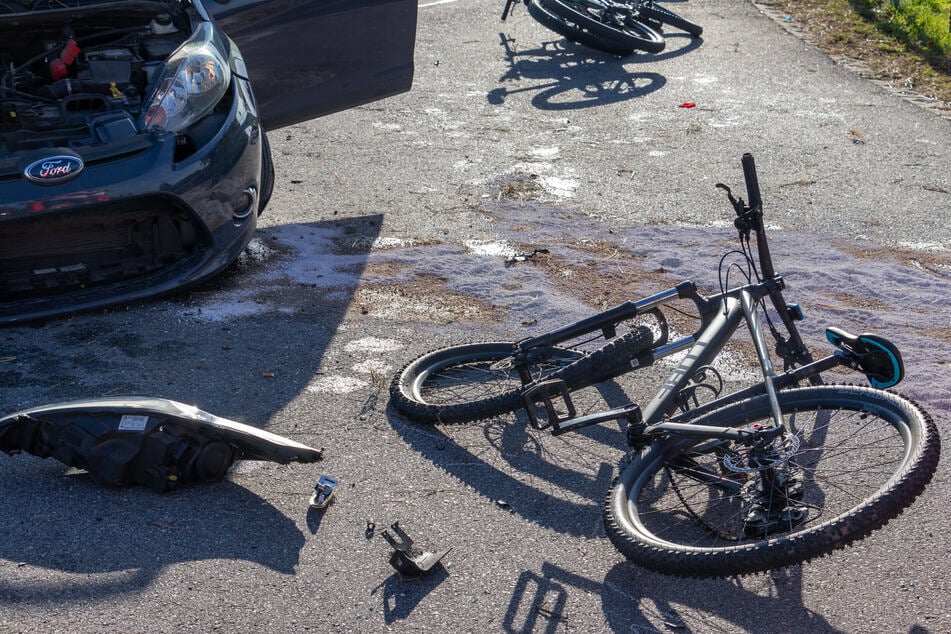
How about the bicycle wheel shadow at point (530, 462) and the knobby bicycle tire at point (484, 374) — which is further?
the knobby bicycle tire at point (484, 374)

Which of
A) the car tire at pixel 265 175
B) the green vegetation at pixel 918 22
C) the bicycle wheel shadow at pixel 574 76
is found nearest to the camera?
the car tire at pixel 265 175

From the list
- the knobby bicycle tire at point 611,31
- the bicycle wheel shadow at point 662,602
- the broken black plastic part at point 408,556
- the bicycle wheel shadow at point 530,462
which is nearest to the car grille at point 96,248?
the bicycle wheel shadow at point 530,462

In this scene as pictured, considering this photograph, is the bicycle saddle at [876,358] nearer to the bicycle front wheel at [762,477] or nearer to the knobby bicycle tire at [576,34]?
the bicycle front wheel at [762,477]

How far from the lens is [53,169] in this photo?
15.0ft

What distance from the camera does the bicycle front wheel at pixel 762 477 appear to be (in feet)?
9.49

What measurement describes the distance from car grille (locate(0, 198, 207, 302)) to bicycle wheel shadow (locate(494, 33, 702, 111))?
15.0 feet

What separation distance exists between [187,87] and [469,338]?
195 cm

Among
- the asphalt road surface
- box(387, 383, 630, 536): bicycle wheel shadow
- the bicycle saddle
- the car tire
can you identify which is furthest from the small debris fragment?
the bicycle saddle

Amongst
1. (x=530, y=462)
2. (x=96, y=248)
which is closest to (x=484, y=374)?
(x=530, y=462)

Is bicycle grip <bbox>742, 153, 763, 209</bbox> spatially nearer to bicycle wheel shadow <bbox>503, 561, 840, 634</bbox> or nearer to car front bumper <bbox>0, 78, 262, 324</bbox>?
bicycle wheel shadow <bbox>503, 561, 840, 634</bbox>

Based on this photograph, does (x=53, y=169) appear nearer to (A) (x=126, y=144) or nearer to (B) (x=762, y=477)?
(A) (x=126, y=144)

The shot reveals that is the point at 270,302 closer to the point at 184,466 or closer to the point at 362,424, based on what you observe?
the point at 362,424

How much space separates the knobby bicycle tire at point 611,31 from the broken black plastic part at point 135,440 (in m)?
7.79

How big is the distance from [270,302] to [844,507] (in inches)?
126
